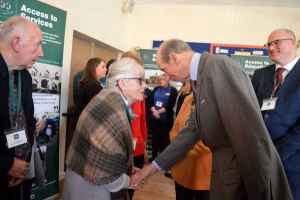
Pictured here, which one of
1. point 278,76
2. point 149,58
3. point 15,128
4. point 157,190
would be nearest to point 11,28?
point 15,128

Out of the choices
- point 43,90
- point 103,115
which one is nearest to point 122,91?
point 103,115

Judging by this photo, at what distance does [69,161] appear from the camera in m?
1.40

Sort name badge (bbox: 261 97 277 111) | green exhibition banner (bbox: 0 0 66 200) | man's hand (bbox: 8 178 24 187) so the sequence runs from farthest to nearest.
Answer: green exhibition banner (bbox: 0 0 66 200) → name badge (bbox: 261 97 277 111) → man's hand (bbox: 8 178 24 187)

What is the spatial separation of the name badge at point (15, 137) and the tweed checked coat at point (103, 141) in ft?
1.48

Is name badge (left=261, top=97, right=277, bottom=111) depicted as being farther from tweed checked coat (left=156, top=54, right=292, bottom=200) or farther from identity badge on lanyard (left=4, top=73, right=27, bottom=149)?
identity badge on lanyard (left=4, top=73, right=27, bottom=149)

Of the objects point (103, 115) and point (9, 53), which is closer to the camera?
point (103, 115)

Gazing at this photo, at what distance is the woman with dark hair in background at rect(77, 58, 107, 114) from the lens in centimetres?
315

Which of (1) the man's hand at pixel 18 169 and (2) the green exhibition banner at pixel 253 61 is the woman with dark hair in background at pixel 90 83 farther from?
(2) the green exhibition banner at pixel 253 61

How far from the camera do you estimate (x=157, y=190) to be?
4.08 meters

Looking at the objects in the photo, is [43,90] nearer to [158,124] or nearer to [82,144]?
[82,144]

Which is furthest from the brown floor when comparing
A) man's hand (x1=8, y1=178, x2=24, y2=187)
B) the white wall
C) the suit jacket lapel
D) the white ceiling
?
the white ceiling

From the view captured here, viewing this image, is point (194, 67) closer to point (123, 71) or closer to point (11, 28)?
point (123, 71)

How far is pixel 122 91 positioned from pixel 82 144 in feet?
1.02

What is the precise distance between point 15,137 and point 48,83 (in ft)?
5.14
